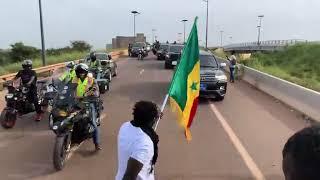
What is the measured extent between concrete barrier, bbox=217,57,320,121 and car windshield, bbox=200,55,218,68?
2380 mm

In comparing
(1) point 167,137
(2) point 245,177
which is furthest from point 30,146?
(2) point 245,177

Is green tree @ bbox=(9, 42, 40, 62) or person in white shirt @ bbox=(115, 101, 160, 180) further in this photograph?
green tree @ bbox=(9, 42, 40, 62)

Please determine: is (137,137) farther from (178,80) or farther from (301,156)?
(301,156)

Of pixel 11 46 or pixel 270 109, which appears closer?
pixel 270 109

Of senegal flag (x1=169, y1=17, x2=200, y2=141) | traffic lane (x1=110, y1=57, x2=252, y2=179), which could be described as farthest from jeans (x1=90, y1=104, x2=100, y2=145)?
senegal flag (x1=169, y1=17, x2=200, y2=141)

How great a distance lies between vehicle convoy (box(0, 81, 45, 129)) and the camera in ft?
41.1

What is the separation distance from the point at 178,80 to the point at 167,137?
6.04 metres

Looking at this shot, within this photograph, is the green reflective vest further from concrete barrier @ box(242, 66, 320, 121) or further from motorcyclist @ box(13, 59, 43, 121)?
concrete barrier @ box(242, 66, 320, 121)

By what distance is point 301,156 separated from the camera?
5.25 feet

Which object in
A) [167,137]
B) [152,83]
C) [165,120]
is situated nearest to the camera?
[167,137]

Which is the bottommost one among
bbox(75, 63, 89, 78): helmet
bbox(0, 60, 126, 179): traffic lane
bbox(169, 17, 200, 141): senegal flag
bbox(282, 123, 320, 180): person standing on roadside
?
bbox(0, 60, 126, 179): traffic lane

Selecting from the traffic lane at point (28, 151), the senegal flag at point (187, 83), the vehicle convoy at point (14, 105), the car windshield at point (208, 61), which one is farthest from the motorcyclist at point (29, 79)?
the senegal flag at point (187, 83)

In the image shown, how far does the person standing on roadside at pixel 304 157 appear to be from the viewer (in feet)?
5.21

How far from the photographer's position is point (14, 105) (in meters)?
12.7
